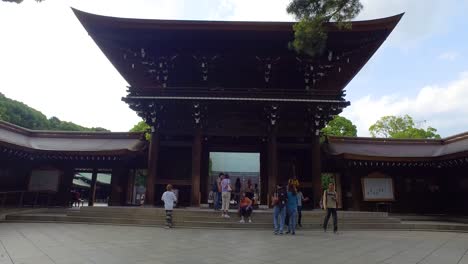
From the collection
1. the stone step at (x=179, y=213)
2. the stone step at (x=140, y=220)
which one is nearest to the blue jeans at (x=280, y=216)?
the stone step at (x=140, y=220)

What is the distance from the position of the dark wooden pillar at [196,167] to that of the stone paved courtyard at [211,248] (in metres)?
4.35

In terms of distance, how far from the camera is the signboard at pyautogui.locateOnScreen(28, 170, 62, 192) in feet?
53.7

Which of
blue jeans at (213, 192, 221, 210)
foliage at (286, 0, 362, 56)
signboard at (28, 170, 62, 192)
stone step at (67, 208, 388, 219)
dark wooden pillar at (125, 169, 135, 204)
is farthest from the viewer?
dark wooden pillar at (125, 169, 135, 204)

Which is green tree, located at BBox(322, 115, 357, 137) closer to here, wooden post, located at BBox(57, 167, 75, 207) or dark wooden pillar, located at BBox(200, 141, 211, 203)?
dark wooden pillar, located at BBox(200, 141, 211, 203)

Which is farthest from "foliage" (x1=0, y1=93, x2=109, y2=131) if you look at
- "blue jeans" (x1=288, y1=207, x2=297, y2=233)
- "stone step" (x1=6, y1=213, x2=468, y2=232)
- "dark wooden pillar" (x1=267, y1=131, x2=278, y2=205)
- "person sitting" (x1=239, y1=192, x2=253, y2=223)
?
"blue jeans" (x1=288, y1=207, x2=297, y2=233)

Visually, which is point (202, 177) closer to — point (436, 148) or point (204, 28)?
point (204, 28)

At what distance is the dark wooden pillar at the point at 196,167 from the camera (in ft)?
44.6

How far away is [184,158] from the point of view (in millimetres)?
15516

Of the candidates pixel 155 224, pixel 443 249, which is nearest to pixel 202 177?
pixel 155 224

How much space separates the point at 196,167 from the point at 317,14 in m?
8.61

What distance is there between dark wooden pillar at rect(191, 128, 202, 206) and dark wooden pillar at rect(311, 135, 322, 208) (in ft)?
17.5

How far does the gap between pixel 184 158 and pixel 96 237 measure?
7579 millimetres

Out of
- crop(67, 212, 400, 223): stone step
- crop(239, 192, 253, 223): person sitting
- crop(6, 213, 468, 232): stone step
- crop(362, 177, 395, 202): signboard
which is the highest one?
crop(362, 177, 395, 202): signboard

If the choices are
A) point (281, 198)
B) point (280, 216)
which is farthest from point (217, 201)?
point (281, 198)
